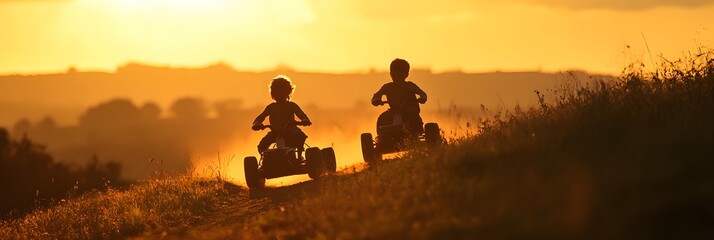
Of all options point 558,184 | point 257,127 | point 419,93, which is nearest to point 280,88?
point 257,127

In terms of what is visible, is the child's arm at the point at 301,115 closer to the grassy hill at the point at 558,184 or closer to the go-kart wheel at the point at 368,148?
the go-kart wheel at the point at 368,148

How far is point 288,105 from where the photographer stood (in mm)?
20922

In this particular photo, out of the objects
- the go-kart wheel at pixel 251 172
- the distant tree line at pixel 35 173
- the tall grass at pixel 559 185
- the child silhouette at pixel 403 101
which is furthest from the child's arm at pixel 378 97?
the distant tree line at pixel 35 173

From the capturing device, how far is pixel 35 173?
5825 centimetres

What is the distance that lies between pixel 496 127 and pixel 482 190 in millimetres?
6032

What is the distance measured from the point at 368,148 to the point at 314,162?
5.35ft

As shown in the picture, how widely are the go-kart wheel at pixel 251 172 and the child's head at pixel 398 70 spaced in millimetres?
3542

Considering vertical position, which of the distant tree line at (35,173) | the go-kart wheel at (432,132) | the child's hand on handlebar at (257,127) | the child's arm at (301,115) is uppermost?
the distant tree line at (35,173)

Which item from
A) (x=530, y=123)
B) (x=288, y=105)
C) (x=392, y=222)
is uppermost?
(x=288, y=105)

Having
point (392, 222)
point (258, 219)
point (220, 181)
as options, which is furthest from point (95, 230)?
point (392, 222)

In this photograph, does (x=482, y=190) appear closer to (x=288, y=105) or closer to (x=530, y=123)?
(x=530, y=123)

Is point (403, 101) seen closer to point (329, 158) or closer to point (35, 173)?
point (329, 158)

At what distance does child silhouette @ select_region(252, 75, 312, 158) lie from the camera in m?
20.7

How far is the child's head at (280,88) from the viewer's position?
21.1 m
